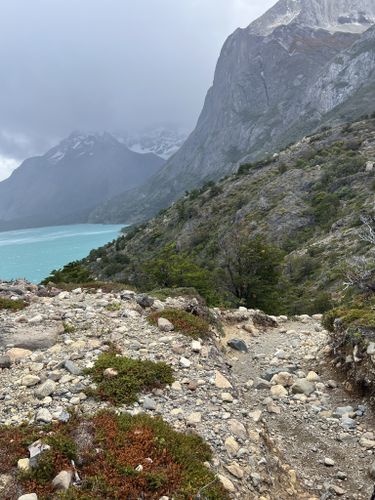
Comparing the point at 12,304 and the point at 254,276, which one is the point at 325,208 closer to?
the point at 254,276

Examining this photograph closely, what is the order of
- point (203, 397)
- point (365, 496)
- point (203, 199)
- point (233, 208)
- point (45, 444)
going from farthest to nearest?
point (203, 199), point (233, 208), point (203, 397), point (365, 496), point (45, 444)

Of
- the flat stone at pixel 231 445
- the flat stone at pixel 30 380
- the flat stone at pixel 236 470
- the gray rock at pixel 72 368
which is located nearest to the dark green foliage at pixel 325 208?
the gray rock at pixel 72 368

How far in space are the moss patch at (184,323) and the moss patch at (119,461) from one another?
14.1 feet

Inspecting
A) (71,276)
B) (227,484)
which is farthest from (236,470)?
(71,276)

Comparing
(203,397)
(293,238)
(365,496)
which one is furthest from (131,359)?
(293,238)

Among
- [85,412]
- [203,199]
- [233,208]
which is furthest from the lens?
[203,199]

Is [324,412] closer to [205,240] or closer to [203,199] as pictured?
[205,240]

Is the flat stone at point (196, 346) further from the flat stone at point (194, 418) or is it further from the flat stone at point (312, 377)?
the flat stone at point (312, 377)

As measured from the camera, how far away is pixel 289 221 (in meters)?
53.3

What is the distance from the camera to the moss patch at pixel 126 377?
286 inches

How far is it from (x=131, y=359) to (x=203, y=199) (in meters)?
72.7

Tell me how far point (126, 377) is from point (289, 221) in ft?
159

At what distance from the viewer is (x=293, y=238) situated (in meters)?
49.7

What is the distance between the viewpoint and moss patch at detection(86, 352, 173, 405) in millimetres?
7262
